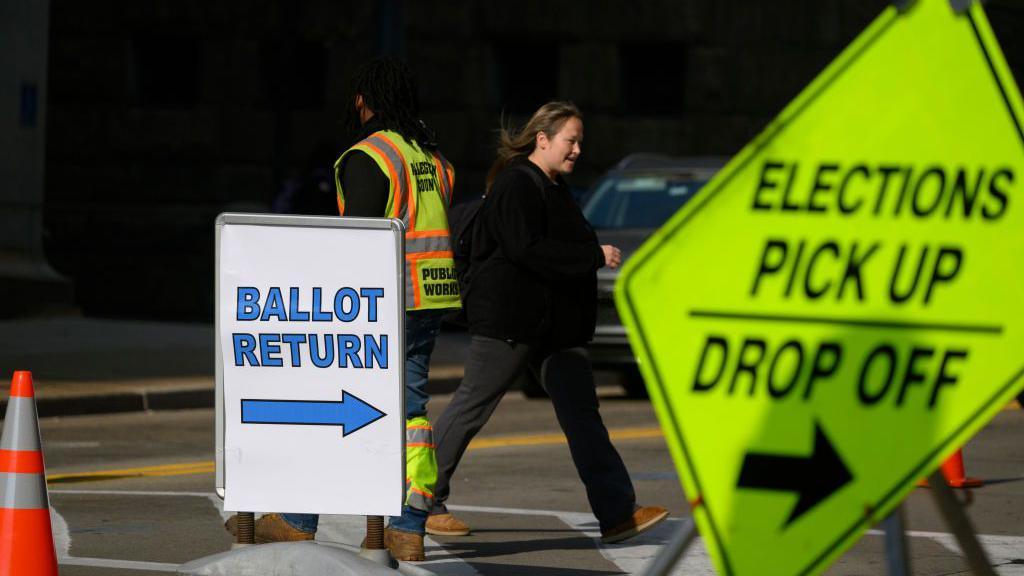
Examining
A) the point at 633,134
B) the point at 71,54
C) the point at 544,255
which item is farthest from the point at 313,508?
the point at 71,54

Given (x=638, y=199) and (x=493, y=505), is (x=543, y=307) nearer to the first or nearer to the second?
(x=493, y=505)

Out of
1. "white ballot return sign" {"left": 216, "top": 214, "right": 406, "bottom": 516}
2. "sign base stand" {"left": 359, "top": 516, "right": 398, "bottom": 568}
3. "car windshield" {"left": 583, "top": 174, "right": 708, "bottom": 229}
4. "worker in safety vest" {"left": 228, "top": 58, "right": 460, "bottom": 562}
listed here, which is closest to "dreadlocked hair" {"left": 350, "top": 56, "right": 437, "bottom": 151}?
"worker in safety vest" {"left": 228, "top": 58, "right": 460, "bottom": 562}

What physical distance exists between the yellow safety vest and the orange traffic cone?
137 cm

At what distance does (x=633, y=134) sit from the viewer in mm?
26219

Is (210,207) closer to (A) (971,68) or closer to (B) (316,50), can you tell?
(B) (316,50)

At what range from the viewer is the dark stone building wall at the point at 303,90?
2609cm

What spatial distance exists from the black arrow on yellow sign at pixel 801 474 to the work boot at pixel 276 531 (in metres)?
3.11

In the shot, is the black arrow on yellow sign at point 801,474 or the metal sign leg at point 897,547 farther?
the metal sign leg at point 897,547

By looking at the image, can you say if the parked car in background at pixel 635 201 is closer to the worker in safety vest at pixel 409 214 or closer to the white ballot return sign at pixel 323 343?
the worker in safety vest at pixel 409 214

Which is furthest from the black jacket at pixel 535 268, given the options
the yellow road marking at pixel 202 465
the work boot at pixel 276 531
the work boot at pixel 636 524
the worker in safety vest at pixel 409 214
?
the yellow road marking at pixel 202 465

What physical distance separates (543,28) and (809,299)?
2246 centimetres

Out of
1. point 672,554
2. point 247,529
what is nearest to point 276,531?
point 247,529

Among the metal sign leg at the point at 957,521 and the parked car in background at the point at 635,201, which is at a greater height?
the metal sign leg at the point at 957,521

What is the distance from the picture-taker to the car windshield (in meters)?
15.5
